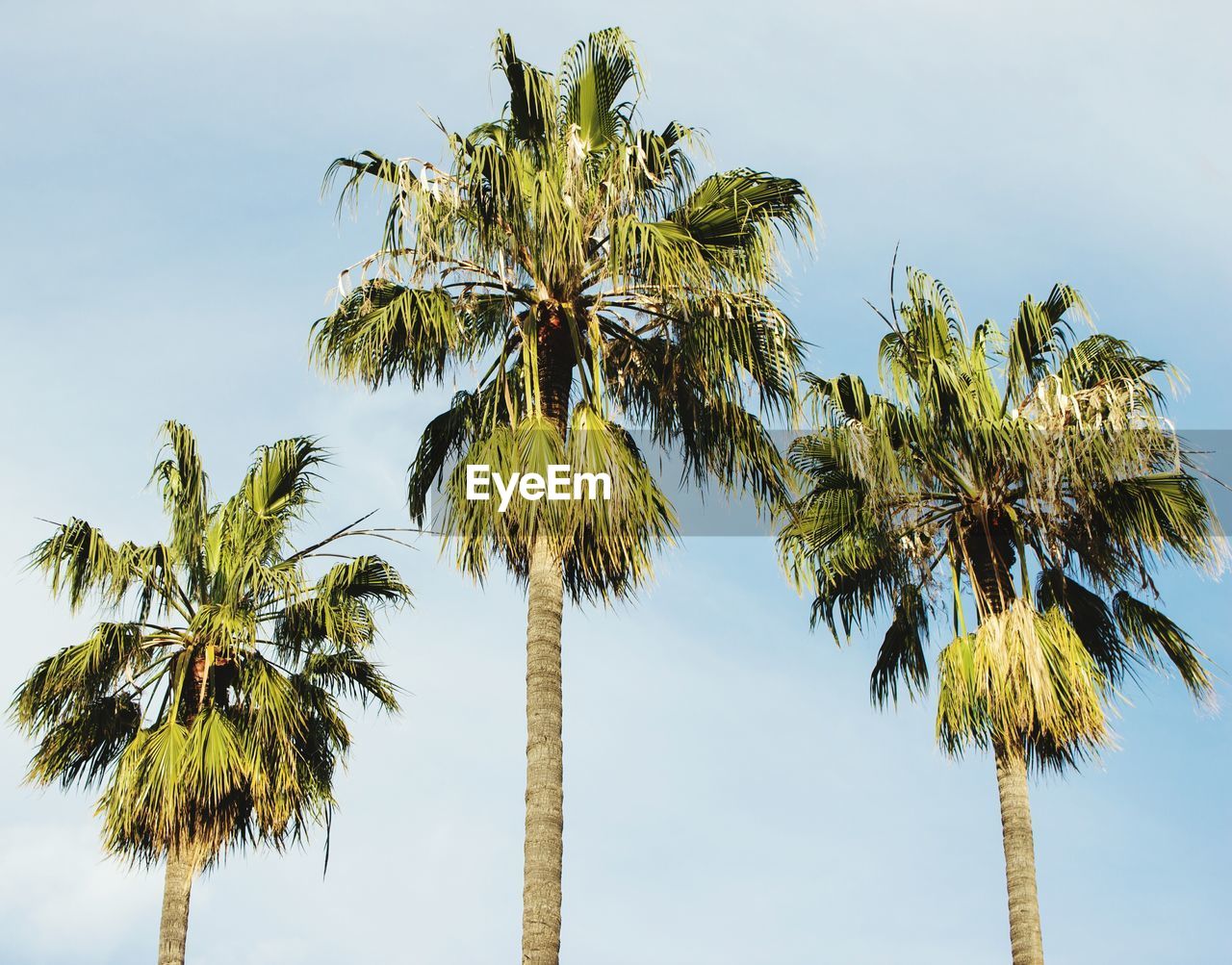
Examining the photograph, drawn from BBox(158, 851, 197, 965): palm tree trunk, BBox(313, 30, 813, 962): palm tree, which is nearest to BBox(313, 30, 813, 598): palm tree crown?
BBox(313, 30, 813, 962): palm tree

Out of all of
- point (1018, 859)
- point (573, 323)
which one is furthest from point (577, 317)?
point (1018, 859)

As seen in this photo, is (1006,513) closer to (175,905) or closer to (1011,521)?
(1011,521)

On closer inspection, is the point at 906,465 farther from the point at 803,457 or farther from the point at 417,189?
the point at 417,189

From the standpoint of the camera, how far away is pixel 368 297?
14.8 metres

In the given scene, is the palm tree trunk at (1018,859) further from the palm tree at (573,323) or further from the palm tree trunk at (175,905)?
the palm tree trunk at (175,905)

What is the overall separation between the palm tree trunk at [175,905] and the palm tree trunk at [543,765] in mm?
5286

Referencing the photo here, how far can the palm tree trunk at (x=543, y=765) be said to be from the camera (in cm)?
1184

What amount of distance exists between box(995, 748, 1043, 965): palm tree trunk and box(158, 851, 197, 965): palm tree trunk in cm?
828

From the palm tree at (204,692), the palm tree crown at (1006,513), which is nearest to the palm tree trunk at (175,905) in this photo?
the palm tree at (204,692)

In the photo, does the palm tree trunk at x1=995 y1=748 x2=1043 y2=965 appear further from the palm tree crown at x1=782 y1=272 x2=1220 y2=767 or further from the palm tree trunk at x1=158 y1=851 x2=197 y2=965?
the palm tree trunk at x1=158 y1=851 x2=197 y2=965

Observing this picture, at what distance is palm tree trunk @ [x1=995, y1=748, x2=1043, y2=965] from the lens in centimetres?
1445

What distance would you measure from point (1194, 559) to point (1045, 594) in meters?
1.77

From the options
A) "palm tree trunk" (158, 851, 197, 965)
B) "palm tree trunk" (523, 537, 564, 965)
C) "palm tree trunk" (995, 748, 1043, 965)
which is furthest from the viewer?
"palm tree trunk" (158, 851, 197, 965)

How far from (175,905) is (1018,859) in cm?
854
